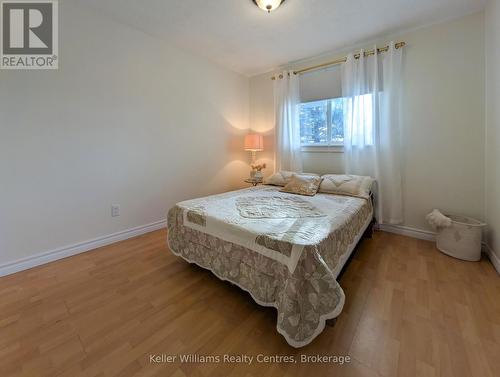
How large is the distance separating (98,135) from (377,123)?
3258 mm

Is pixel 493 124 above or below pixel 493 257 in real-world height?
above

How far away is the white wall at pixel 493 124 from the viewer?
1.87m

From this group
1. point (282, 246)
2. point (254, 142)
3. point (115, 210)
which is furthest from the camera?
point (254, 142)

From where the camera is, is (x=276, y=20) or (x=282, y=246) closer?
(x=282, y=246)

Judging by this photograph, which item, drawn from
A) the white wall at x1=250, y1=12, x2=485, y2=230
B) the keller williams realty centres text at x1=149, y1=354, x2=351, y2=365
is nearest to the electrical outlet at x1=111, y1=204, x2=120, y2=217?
the keller williams realty centres text at x1=149, y1=354, x2=351, y2=365

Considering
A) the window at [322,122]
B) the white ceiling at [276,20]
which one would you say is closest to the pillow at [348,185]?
the window at [322,122]

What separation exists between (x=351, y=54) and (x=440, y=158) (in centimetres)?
167

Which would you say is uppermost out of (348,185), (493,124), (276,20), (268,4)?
(276,20)

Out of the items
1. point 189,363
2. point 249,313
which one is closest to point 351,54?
point 249,313

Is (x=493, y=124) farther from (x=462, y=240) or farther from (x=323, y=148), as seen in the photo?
(x=323, y=148)

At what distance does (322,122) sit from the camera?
10.7 feet

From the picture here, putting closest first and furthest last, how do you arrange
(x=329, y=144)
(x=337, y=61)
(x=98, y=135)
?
1. (x=98, y=135)
2. (x=337, y=61)
3. (x=329, y=144)

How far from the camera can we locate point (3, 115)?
1.82 metres

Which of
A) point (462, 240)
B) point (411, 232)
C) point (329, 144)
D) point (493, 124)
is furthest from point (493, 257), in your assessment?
point (329, 144)
